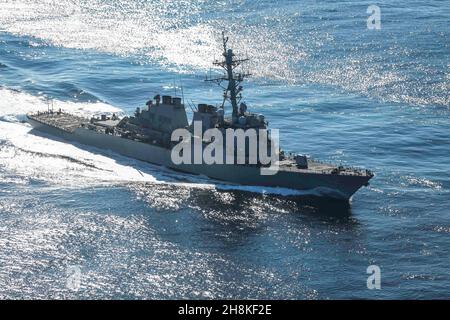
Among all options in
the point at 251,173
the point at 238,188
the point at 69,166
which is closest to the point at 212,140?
the point at 251,173

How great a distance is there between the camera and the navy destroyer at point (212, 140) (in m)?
70.6

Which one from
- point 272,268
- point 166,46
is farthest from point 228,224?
point 166,46

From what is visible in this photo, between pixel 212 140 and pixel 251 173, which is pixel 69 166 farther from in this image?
pixel 251 173

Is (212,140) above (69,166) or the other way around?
above

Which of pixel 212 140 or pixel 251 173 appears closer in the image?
pixel 251 173

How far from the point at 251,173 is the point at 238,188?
2.23 metres

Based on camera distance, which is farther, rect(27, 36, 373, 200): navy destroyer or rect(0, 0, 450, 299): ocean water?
rect(27, 36, 373, 200): navy destroyer

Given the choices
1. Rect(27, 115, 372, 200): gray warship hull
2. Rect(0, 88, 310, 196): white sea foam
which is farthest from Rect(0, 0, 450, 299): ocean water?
Rect(27, 115, 372, 200): gray warship hull

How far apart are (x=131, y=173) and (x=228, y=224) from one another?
1847 centimetres

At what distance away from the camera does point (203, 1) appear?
159m

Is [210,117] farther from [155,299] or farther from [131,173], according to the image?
[155,299]

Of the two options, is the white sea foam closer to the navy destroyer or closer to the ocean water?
the ocean water

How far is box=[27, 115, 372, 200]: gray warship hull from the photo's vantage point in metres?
69.6

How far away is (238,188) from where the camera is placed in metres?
73.7
